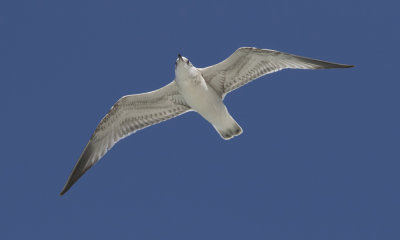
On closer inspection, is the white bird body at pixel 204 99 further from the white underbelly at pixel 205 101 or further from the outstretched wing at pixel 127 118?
the outstretched wing at pixel 127 118

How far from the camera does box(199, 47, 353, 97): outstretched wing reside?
38.8 feet

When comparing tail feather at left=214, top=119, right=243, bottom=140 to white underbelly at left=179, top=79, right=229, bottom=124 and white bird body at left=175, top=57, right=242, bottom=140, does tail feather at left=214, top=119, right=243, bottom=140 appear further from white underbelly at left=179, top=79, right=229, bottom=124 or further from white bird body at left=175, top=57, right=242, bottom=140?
white underbelly at left=179, top=79, right=229, bottom=124

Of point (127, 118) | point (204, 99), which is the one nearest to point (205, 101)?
point (204, 99)

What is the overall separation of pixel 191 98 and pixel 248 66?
1.33 m

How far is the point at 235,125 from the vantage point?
1235 centimetres

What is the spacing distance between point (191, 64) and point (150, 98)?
146cm

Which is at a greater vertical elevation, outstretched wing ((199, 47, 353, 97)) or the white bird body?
outstretched wing ((199, 47, 353, 97))

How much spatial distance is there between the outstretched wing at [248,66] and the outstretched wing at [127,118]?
3.01ft

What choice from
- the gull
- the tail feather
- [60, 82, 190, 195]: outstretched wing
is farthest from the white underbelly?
[60, 82, 190, 195]: outstretched wing

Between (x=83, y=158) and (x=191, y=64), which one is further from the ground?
(x=191, y=64)

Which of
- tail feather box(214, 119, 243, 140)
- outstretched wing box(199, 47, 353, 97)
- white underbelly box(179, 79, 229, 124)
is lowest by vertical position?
tail feather box(214, 119, 243, 140)

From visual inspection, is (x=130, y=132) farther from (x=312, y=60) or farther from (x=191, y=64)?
(x=312, y=60)

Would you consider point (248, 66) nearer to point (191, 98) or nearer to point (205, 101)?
point (205, 101)

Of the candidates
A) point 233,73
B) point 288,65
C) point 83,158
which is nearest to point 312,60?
point 288,65
